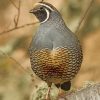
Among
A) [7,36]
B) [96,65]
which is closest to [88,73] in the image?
[96,65]

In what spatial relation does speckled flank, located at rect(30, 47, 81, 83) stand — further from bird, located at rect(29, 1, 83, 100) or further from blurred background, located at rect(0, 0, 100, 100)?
blurred background, located at rect(0, 0, 100, 100)

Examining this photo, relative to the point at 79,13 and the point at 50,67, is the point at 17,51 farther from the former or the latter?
the point at 50,67

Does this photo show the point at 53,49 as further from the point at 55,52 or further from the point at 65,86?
the point at 65,86

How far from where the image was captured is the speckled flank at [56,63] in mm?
5577

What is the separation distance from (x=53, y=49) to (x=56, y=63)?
136 millimetres

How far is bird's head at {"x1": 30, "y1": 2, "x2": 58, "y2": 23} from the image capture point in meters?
5.80

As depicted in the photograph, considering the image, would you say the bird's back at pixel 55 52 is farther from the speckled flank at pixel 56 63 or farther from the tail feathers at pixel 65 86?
the tail feathers at pixel 65 86

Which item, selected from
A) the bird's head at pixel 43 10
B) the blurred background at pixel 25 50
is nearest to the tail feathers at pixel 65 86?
the bird's head at pixel 43 10

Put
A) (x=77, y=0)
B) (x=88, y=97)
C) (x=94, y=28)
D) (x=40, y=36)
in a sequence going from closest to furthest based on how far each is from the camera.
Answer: (x=88, y=97) → (x=40, y=36) → (x=77, y=0) → (x=94, y=28)

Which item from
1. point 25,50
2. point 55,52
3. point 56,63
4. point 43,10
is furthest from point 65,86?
point 25,50

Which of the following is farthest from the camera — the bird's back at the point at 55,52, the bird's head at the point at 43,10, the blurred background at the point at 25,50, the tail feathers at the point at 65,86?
the blurred background at the point at 25,50

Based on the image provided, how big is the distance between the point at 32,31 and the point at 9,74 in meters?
0.94

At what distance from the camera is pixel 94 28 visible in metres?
9.53

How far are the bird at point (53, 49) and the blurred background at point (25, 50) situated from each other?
7.15ft
